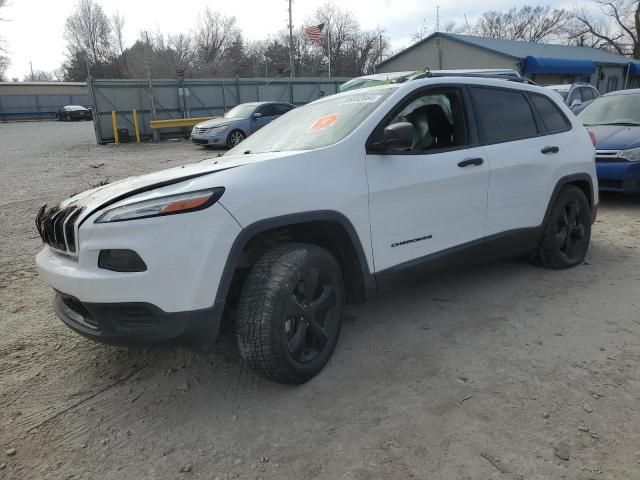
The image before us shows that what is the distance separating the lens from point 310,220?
9.10 feet

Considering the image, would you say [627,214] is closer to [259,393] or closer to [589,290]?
[589,290]

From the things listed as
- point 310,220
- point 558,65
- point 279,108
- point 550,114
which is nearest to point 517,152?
point 550,114

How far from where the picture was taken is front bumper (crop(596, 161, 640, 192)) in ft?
21.7

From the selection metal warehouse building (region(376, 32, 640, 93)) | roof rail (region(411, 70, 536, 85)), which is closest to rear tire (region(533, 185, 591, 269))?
roof rail (region(411, 70, 536, 85))

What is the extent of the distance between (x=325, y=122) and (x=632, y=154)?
17.3 ft

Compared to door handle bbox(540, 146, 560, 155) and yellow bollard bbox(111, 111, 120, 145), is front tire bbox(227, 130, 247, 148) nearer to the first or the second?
yellow bollard bbox(111, 111, 120, 145)

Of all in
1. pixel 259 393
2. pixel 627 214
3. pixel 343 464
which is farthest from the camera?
pixel 627 214

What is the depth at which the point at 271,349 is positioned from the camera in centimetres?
259

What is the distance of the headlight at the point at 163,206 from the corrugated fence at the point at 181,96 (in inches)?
760

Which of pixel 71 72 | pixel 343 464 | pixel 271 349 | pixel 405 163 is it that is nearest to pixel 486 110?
pixel 405 163

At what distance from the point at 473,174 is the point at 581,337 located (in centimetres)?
133

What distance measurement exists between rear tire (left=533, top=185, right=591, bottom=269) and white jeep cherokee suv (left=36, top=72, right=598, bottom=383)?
0.12ft

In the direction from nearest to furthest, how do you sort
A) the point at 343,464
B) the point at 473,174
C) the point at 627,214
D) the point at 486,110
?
the point at 343,464, the point at 473,174, the point at 486,110, the point at 627,214

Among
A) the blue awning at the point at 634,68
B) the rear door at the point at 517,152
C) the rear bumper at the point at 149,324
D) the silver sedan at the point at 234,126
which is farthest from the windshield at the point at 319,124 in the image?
the blue awning at the point at 634,68
